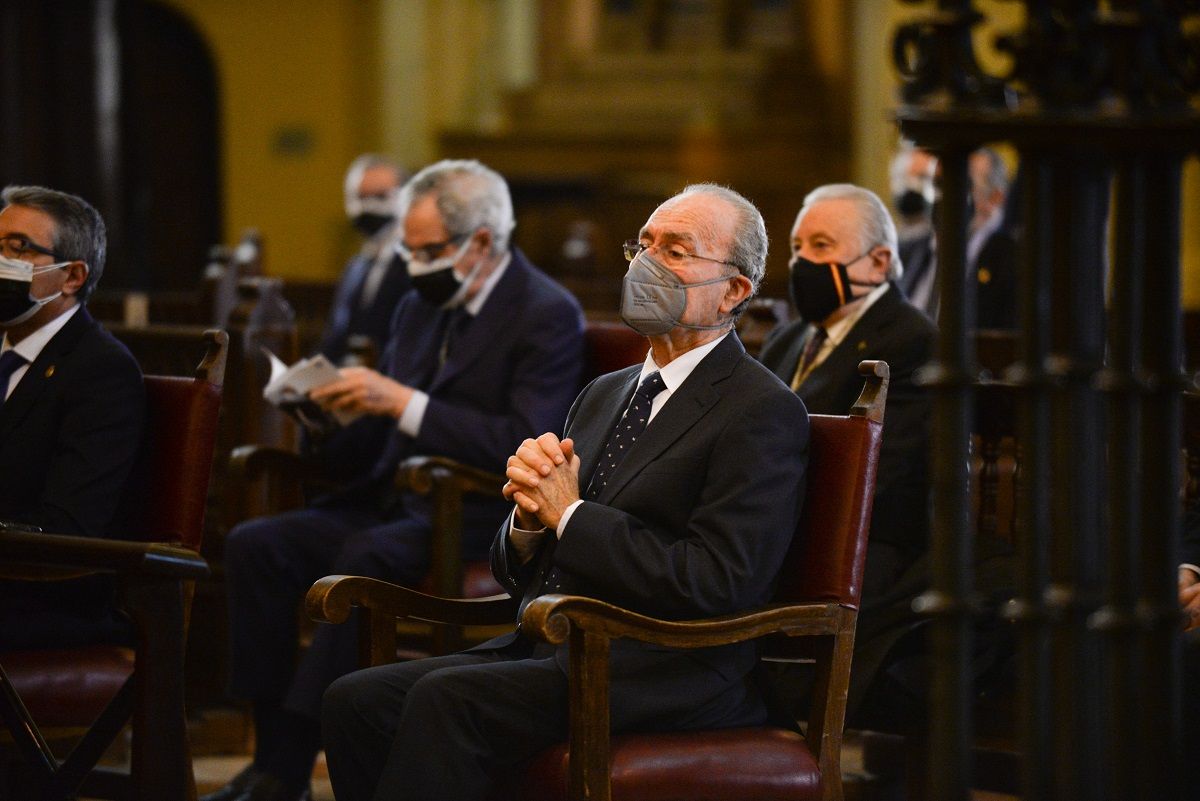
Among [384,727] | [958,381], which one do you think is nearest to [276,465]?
[384,727]

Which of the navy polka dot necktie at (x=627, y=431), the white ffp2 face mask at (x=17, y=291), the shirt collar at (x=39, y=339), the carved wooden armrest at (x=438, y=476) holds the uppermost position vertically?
the white ffp2 face mask at (x=17, y=291)

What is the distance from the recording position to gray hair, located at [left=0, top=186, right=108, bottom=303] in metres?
3.39

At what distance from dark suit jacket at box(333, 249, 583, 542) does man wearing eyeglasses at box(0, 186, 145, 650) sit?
2.94 feet

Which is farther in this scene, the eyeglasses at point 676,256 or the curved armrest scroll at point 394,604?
the eyeglasses at point 676,256

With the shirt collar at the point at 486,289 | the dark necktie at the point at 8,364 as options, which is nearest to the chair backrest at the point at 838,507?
the shirt collar at the point at 486,289

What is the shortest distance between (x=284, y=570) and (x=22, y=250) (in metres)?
0.95

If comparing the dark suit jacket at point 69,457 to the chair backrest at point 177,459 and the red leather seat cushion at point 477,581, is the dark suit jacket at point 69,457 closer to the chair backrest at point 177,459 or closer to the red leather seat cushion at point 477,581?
the chair backrest at point 177,459

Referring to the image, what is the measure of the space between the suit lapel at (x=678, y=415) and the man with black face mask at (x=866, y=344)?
0.71 m

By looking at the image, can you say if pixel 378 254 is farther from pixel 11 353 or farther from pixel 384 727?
pixel 384 727

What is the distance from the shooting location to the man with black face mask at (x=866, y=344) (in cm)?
340

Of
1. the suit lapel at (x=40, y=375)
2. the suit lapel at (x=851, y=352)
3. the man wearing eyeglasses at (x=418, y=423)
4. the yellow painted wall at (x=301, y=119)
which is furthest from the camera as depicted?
the yellow painted wall at (x=301, y=119)

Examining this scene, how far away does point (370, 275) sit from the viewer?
20.0 ft

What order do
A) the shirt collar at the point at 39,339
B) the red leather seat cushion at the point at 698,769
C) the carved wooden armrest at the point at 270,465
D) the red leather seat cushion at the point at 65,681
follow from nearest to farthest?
the red leather seat cushion at the point at 698,769
the red leather seat cushion at the point at 65,681
the shirt collar at the point at 39,339
the carved wooden armrest at the point at 270,465

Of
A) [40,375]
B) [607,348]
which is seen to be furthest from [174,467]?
[607,348]
